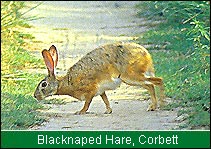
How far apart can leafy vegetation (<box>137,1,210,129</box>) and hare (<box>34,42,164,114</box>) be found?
517 millimetres

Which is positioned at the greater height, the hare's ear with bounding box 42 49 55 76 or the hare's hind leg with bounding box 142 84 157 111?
the hare's ear with bounding box 42 49 55 76

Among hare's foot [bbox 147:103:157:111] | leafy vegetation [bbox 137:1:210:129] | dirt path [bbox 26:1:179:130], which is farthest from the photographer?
hare's foot [bbox 147:103:157:111]

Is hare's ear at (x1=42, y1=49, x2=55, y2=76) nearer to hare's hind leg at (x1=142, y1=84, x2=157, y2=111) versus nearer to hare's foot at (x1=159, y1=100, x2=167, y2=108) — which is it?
hare's hind leg at (x1=142, y1=84, x2=157, y2=111)

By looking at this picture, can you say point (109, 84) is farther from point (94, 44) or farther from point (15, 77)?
point (94, 44)

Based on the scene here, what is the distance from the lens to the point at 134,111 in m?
8.60

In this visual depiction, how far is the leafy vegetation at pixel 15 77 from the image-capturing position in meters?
8.11

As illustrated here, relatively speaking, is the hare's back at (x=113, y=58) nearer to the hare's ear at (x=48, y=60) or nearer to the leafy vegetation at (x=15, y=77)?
the hare's ear at (x=48, y=60)

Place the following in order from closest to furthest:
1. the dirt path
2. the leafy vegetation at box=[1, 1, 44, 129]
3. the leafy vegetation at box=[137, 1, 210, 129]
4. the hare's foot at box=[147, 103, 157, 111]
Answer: the dirt path
the leafy vegetation at box=[1, 1, 44, 129]
the leafy vegetation at box=[137, 1, 210, 129]
the hare's foot at box=[147, 103, 157, 111]

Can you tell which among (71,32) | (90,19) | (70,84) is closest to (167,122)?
(70,84)

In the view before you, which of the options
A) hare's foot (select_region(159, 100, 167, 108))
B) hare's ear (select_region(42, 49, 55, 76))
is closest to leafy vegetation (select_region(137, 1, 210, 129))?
hare's foot (select_region(159, 100, 167, 108))

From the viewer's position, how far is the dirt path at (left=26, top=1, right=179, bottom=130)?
26.2ft

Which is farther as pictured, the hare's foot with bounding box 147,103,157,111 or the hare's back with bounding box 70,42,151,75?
the hare's foot with bounding box 147,103,157,111

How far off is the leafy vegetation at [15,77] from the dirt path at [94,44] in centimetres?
21

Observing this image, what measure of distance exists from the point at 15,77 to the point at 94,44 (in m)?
2.94
